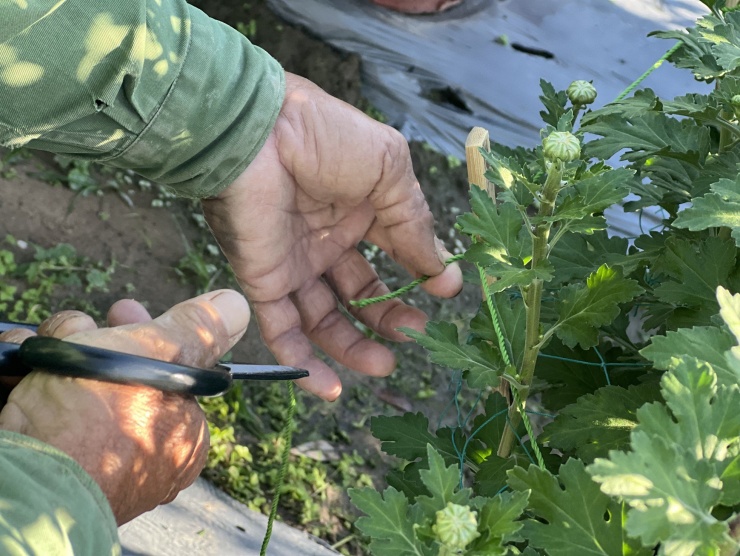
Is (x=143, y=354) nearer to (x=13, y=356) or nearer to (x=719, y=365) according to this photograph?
(x=13, y=356)

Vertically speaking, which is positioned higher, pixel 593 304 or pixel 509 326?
pixel 593 304

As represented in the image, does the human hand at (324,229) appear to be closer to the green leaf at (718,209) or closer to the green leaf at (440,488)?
the green leaf at (718,209)

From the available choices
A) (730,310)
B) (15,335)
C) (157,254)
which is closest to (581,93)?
(730,310)

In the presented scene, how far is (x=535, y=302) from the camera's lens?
116cm

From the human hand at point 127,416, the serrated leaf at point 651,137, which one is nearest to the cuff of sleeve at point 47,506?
the human hand at point 127,416

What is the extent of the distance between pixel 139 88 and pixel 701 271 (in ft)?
3.53

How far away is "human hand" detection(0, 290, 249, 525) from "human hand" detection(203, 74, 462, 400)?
1.55 ft

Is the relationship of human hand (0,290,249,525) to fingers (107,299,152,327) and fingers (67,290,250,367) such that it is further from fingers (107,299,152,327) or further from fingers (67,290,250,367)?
fingers (107,299,152,327)

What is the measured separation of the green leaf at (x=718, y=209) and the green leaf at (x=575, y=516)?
0.38 m

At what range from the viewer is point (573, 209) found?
3.34 feet

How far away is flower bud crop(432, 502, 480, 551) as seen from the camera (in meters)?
0.78

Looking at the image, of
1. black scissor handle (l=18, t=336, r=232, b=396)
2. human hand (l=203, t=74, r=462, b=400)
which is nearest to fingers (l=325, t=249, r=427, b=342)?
human hand (l=203, t=74, r=462, b=400)

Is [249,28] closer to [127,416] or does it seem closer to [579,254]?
[579,254]

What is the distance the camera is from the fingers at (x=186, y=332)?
1.17 m
